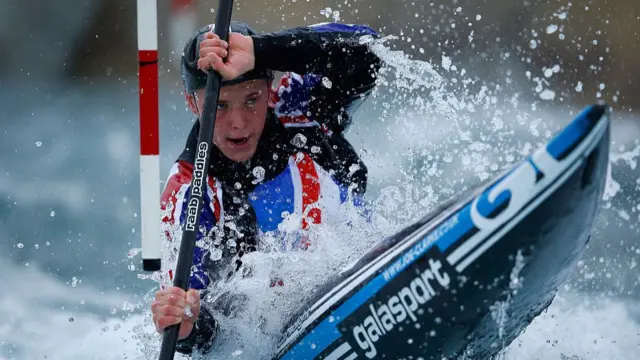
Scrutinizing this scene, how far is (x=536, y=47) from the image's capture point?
4090 millimetres

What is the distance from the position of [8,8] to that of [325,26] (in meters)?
2.82

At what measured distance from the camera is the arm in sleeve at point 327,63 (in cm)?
193

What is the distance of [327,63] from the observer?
6.61 feet

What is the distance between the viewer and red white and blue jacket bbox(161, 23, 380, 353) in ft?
6.58

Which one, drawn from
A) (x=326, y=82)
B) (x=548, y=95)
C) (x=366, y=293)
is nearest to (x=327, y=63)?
(x=326, y=82)

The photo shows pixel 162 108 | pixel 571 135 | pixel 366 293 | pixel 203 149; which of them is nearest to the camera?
pixel 571 135

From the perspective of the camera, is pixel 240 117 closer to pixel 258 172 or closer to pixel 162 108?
pixel 258 172

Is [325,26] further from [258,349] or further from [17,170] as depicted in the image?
[17,170]

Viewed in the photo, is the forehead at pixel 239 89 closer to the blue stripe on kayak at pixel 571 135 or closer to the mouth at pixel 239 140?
the mouth at pixel 239 140

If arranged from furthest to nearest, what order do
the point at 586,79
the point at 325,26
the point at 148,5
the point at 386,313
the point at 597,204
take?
the point at 586,79, the point at 325,26, the point at 148,5, the point at 386,313, the point at 597,204

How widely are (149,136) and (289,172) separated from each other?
0.36 m

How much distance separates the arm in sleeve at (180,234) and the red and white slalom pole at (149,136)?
85 mm

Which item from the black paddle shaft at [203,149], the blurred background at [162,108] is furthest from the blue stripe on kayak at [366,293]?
the blurred background at [162,108]

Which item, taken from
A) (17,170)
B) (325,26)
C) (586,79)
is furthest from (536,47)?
(17,170)
